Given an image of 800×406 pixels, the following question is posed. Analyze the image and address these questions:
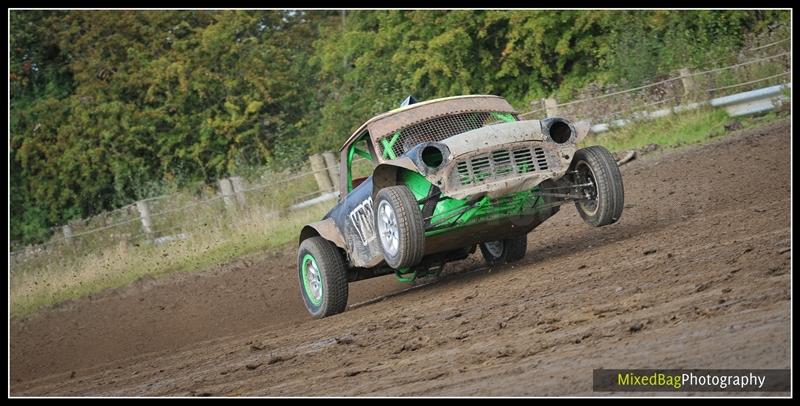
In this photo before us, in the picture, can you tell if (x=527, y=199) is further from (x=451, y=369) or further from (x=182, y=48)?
(x=182, y=48)

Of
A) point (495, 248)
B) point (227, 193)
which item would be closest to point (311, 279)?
point (495, 248)

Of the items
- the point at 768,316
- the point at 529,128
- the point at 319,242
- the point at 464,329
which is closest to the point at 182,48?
the point at 319,242

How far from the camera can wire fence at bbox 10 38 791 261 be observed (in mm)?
19516

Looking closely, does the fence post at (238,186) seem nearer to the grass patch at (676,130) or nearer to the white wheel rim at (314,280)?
the grass patch at (676,130)

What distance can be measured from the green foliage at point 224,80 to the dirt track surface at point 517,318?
26.4ft

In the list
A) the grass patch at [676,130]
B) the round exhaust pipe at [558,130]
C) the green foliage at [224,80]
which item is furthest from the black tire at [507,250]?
the green foliage at [224,80]

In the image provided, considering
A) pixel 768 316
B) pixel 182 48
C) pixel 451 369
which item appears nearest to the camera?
pixel 768 316

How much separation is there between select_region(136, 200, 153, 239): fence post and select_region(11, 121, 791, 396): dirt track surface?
4.79 metres

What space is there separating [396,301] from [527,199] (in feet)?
6.54

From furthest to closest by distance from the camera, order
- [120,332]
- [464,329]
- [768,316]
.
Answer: [120,332]
[464,329]
[768,316]

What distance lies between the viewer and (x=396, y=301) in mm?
11070

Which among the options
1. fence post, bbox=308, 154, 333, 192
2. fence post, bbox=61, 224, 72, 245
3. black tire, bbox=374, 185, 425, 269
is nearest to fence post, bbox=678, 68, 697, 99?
fence post, bbox=308, 154, 333, 192

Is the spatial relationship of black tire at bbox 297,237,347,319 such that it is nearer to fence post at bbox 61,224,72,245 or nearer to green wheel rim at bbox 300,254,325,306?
green wheel rim at bbox 300,254,325,306

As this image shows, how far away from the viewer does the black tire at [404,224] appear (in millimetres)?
9258
